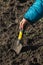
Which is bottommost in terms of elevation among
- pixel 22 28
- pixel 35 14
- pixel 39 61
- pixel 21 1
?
pixel 39 61

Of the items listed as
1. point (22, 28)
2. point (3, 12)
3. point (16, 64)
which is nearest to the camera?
point (22, 28)

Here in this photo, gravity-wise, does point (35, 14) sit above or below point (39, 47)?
above

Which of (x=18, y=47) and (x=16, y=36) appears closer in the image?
(x=18, y=47)

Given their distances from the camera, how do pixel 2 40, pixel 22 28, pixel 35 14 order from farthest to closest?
1. pixel 2 40
2. pixel 22 28
3. pixel 35 14

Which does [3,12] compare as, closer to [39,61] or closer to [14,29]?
[14,29]

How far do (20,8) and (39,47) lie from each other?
0.95 meters

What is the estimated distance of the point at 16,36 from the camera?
411 cm

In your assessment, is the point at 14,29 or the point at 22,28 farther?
the point at 14,29

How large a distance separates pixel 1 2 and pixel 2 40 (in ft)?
3.18

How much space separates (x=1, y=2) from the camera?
4.84m

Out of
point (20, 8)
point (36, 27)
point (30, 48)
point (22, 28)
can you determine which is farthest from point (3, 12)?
point (22, 28)

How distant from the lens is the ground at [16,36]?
12.4ft

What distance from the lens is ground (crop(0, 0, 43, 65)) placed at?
379cm

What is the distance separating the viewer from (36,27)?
14.1ft
